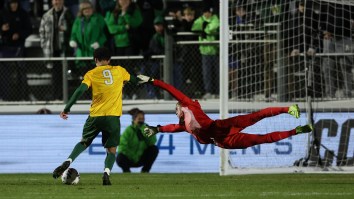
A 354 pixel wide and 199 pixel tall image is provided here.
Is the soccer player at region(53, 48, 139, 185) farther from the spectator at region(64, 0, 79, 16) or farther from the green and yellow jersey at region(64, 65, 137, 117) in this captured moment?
the spectator at region(64, 0, 79, 16)

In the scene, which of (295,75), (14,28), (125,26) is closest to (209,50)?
(125,26)

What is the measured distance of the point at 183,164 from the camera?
68.6 ft

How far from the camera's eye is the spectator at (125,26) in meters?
22.5

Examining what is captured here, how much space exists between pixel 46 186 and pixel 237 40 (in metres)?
6.09

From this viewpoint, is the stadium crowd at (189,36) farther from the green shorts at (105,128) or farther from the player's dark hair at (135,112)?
the green shorts at (105,128)

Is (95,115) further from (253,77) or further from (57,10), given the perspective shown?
(57,10)

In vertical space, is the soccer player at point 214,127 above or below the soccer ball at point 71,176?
above

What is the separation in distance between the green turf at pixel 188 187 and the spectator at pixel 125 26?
15.7 feet

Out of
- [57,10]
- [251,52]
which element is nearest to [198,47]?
[251,52]

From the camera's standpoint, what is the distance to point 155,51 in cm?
2212

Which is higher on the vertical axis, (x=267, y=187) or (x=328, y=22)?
(x=328, y=22)

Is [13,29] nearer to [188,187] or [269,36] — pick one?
[269,36]

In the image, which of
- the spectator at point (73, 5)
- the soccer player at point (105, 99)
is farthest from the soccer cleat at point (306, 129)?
the spectator at point (73, 5)

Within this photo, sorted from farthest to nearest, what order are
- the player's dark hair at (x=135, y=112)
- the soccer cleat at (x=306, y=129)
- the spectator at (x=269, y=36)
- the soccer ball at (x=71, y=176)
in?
1. the player's dark hair at (x=135, y=112)
2. the spectator at (x=269, y=36)
3. the soccer ball at (x=71, y=176)
4. the soccer cleat at (x=306, y=129)
